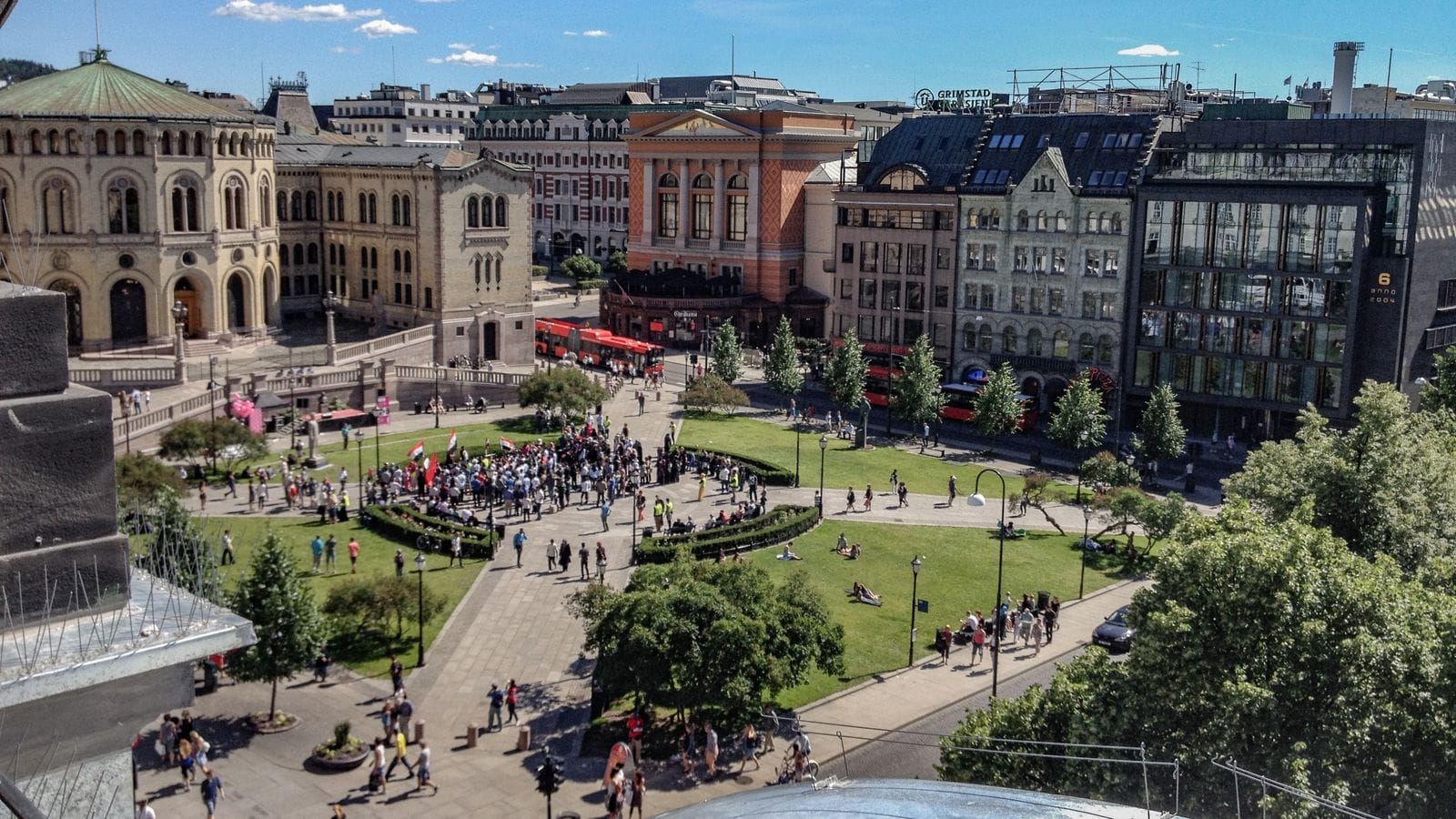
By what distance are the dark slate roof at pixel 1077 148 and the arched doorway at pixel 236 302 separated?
47.3 meters

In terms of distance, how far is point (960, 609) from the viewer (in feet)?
149

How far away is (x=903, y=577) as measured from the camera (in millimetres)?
49281

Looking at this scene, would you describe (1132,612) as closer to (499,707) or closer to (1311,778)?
(1311,778)

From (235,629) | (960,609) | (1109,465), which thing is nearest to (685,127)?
(1109,465)

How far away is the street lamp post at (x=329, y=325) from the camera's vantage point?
77.6m

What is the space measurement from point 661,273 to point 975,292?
28.3 meters

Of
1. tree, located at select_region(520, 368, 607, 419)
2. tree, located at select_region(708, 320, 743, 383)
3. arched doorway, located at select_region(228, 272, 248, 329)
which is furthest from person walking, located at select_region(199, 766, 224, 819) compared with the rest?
arched doorway, located at select_region(228, 272, 248, 329)

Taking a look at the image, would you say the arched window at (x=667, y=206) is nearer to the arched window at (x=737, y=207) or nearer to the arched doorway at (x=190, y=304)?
the arched window at (x=737, y=207)

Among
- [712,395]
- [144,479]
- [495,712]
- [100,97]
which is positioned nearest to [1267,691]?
[495,712]

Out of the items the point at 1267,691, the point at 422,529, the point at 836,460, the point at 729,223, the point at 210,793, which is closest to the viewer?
the point at 1267,691

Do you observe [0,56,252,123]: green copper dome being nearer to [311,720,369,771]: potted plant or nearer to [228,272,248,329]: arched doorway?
[228,272,248,329]: arched doorway

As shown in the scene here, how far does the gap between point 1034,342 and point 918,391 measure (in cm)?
1458

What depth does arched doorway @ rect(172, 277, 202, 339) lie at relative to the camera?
82.5 m

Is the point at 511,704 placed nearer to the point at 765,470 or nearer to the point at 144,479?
the point at 144,479
